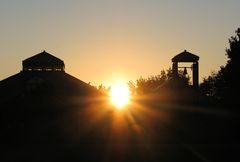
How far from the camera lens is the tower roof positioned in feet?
207

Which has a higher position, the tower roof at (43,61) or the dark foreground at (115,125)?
the tower roof at (43,61)

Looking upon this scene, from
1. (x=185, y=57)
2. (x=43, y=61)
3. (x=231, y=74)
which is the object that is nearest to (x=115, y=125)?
(x=185, y=57)

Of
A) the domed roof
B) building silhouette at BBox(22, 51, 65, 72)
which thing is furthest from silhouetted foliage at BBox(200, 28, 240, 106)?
building silhouette at BBox(22, 51, 65, 72)

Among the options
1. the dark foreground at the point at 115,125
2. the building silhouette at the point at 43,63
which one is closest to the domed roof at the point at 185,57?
the dark foreground at the point at 115,125

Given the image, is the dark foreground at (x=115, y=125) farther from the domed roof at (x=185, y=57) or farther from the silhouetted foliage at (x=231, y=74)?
the silhouetted foliage at (x=231, y=74)

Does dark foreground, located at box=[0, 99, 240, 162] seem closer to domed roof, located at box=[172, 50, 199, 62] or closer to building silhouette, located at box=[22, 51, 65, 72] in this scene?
domed roof, located at box=[172, 50, 199, 62]

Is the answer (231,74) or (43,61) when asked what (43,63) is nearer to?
(43,61)

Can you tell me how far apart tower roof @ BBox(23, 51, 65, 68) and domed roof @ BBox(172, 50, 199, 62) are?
38.9 feet

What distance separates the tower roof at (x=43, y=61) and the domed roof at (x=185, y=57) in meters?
11.8

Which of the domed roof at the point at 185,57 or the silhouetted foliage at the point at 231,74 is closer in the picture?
the domed roof at the point at 185,57

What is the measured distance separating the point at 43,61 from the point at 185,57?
1455 centimetres

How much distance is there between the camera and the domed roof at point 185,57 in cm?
6228

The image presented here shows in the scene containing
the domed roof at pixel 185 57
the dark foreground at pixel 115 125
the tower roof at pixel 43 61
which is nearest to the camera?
the dark foreground at pixel 115 125

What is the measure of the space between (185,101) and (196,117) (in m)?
4.48
